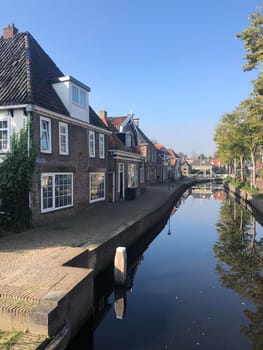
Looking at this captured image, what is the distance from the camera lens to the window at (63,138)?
13711 mm

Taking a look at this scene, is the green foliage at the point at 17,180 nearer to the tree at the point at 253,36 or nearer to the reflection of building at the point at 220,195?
the tree at the point at 253,36

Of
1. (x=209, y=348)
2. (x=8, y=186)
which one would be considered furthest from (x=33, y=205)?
(x=209, y=348)

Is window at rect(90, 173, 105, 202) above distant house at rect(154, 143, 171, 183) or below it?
below

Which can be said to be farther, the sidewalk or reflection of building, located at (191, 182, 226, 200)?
reflection of building, located at (191, 182, 226, 200)

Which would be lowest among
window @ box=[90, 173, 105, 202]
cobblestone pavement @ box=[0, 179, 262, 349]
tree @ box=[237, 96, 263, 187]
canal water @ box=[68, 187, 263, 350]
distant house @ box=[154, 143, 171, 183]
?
canal water @ box=[68, 187, 263, 350]

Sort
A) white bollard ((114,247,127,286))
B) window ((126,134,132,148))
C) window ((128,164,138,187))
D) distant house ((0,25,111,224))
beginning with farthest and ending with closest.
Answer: window ((126,134,132,148)), window ((128,164,138,187)), distant house ((0,25,111,224)), white bollard ((114,247,127,286))

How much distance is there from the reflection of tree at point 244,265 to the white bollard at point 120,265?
12.0 feet

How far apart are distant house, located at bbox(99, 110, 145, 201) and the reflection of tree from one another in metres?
8.55

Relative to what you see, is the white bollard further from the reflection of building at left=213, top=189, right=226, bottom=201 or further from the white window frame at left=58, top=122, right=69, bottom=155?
the reflection of building at left=213, top=189, right=226, bottom=201

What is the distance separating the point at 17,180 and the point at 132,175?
15.0m

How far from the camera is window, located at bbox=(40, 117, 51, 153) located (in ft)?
40.2

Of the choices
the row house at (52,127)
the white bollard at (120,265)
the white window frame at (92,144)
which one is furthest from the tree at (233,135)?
the white bollard at (120,265)

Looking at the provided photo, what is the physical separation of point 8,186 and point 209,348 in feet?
31.5

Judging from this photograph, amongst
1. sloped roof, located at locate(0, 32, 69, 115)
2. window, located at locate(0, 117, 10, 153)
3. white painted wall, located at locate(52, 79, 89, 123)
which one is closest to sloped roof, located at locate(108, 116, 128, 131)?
sloped roof, located at locate(0, 32, 69, 115)
